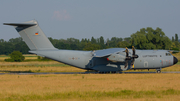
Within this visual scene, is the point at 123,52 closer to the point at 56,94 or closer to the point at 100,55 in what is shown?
the point at 100,55

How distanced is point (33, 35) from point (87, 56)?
6.33 meters

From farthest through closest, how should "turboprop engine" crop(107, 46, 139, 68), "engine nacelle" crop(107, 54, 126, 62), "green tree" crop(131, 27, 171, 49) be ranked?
1. "green tree" crop(131, 27, 171, 49)
2. "engine nacelle" crop(107, 54, 126, 62)
3. "turboprop engine" crop(107, 46, 139, 68)

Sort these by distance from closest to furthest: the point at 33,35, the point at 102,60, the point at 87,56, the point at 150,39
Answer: the point at 33,35 → the point at 102,60 → the point at 87,56 → the point at 150,39

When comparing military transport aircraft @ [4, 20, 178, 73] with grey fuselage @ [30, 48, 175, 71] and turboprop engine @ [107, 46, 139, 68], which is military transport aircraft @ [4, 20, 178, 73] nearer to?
grey fuselage @ [30, 48, 175, 71]

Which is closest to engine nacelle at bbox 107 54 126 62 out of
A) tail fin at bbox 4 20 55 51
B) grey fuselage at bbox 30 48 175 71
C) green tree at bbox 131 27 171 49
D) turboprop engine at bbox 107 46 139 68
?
turboprop engine at bbox 107 46 139 68

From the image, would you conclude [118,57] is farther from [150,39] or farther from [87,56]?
[150,39]

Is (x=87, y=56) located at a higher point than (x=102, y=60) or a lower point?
Result: higher

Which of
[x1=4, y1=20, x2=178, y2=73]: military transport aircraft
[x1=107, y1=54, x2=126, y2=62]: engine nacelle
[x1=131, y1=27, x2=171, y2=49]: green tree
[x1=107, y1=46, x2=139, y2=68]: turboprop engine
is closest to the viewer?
[x1=107, y1=46, x2=139, y2=68]: turboprop engine

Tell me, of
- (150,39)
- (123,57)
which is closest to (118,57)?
(123,57)

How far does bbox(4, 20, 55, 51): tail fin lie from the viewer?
23.8 meters

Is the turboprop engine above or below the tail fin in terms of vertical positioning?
below

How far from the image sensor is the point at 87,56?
80.1ft

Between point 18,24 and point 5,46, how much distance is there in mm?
84165

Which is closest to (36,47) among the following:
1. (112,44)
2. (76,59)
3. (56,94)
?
(76,59)
